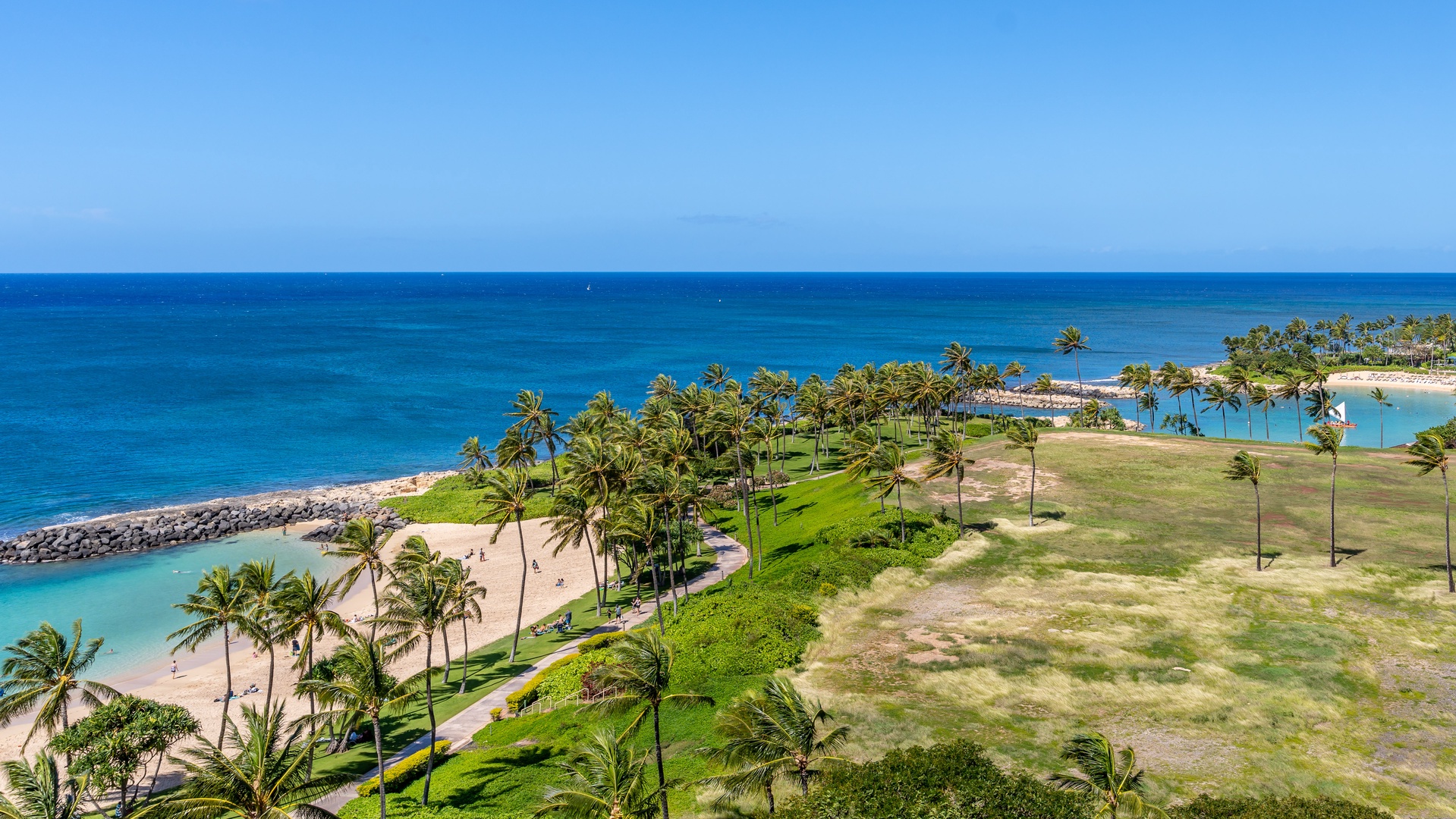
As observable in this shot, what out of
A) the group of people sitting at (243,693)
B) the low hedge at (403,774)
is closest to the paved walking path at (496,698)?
the low hedge at (403,774)

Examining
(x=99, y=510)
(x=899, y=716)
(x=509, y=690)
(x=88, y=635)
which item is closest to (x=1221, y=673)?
(x=899, y=716)

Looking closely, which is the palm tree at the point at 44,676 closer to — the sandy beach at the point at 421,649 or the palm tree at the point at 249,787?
the sandy beach at the point at 421,649

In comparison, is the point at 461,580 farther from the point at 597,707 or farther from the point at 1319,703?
the point at 1319,703

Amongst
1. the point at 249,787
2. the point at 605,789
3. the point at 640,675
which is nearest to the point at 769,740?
the point at 640,675

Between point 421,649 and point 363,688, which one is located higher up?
point 363,688

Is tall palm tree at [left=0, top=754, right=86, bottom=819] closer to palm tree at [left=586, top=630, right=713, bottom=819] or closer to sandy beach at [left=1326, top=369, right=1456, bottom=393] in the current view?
palm tree at [left=586, top=630, right=713, bottom=819]

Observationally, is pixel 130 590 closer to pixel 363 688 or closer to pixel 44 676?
pixel 44 676
